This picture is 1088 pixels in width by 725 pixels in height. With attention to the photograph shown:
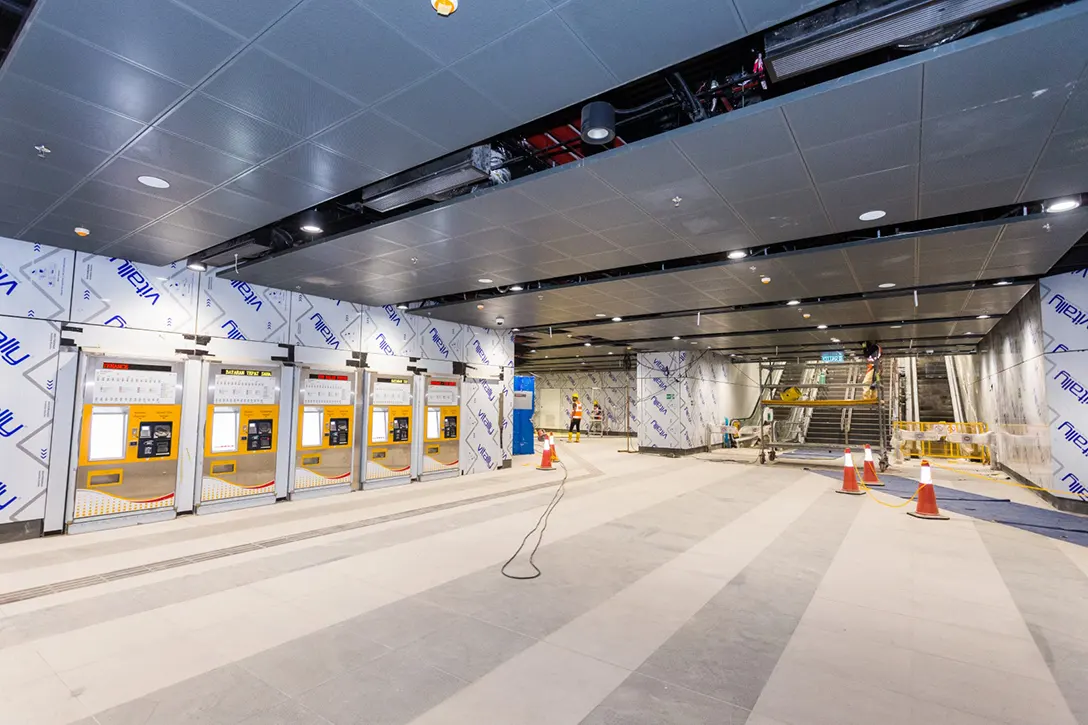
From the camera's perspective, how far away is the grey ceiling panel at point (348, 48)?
2.62m

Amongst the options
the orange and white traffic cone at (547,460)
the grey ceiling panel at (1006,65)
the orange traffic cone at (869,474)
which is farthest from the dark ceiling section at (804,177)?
the orange and white traffic cone at (547,460)

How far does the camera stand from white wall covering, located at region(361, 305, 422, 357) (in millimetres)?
9945

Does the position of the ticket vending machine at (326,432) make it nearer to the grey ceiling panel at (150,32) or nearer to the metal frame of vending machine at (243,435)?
the metal frame of vending machine at (243,435)

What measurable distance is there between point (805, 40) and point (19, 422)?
8444 millimetres

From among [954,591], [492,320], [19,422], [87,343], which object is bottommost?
[954,591]

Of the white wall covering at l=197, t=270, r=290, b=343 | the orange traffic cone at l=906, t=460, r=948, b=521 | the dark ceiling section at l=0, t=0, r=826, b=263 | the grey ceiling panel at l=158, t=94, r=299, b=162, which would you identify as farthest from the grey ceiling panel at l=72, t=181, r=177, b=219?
the orange traffic cone at l=906, t=460, r=948, b=521

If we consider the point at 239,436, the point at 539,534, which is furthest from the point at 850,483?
the point at 239,436

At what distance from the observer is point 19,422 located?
589cm

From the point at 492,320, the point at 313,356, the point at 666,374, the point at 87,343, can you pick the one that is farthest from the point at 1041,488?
the point at 87,343

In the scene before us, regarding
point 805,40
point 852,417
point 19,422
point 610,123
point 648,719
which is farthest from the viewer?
point 852,417

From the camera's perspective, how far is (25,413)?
5938mm

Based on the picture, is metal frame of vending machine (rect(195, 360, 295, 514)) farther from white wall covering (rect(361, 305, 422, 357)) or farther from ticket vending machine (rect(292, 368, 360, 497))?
white wall covering (rect(361, 305, 422, 357))

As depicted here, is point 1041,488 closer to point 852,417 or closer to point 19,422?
point 852,417

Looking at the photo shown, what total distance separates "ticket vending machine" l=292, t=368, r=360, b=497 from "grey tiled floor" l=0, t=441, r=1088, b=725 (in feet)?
7.13
